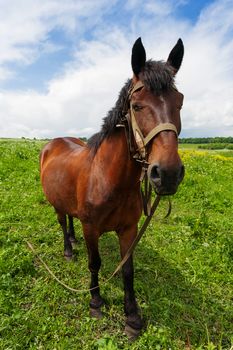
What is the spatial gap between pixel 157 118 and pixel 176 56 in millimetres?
967

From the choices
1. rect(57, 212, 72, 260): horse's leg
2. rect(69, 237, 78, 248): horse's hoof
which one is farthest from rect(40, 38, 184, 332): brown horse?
rect(69, 237, 78, 248): horse's hoof

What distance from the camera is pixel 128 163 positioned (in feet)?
11.6

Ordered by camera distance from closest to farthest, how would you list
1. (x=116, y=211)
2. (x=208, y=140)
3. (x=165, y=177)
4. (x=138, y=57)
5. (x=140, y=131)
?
(x=165, y=177)
(x=140, y=131)
(x=138, y=57)
(x=116, y=211)
(x=208, y=140)

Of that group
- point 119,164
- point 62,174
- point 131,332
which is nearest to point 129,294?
point 131,332

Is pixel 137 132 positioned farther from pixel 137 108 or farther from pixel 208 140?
pixel 208 140

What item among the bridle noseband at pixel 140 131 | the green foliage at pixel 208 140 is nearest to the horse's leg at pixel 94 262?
the bridle noseband at pixel 140 131

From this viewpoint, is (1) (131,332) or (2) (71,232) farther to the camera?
(2) (71,232)

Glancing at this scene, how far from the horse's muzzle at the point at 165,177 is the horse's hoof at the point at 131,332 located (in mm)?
2123

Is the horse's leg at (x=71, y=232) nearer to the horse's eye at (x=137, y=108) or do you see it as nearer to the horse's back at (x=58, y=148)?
the horse's back at (x=58, y=148)

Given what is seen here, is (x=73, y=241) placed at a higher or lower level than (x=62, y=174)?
lower

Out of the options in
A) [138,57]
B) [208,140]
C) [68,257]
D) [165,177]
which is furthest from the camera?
[208,140]

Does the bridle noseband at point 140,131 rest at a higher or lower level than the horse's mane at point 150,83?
lower

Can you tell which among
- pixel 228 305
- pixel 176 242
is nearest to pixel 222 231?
pixel 176 242

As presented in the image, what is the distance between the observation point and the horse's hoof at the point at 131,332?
151 inches
